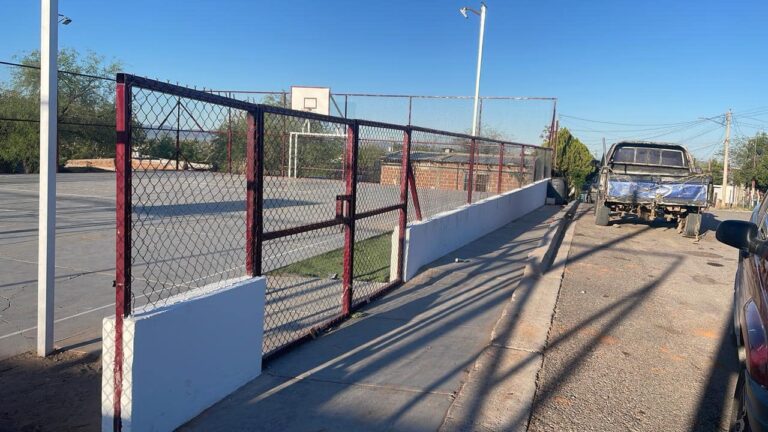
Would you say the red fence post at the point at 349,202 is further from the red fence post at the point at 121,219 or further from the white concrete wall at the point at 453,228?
the red fence post at the point at 121,219

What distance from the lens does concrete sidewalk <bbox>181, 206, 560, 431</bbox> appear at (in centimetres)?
395

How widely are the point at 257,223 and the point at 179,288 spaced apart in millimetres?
2648

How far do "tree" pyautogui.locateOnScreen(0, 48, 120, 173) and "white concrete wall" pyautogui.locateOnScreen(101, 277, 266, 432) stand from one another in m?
8.89

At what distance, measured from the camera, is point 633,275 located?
29.9 ft

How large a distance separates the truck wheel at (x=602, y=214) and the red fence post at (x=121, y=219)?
13498 mm

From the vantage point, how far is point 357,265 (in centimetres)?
855

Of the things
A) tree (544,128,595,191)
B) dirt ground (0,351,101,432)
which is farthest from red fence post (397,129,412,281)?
tree (544,128,595,191)

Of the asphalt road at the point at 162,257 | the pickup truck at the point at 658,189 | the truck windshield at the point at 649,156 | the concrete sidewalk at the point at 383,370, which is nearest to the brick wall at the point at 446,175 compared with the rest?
the asphalt road at the point at 162,257

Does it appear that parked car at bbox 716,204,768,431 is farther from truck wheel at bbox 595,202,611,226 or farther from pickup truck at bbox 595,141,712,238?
truck wheel at bbox 595,202,611,226

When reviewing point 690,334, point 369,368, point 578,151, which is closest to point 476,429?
point 369,368

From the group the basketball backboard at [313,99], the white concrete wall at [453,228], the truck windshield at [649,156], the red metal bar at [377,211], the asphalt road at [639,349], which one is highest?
the basketball backboard at [313,99]

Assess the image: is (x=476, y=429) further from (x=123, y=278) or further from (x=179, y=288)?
(x=179, y=288)

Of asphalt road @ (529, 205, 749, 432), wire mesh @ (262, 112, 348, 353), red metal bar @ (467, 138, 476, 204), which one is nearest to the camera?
asphalt road @ (529, 205, 749, 432)

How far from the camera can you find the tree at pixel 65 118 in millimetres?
14625
